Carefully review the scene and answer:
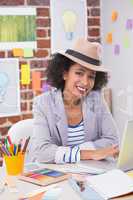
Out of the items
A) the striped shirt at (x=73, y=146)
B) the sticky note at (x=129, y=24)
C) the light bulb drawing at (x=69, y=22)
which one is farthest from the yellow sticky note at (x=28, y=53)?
the striped shirt at (x=73, y=146)

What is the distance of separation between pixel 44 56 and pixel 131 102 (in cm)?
81

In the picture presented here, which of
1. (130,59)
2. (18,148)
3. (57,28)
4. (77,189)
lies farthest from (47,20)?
(77,189)

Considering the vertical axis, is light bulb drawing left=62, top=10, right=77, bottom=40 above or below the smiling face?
above

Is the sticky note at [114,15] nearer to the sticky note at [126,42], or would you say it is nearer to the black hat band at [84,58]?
the sticky note at [126,42]

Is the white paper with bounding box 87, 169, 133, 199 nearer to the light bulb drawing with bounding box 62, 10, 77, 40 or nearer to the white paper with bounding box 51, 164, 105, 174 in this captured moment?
the white paper with bounding box 51, 164, 105, 174

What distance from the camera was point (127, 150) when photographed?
170cm

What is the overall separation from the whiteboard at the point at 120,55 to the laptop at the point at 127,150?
4.71ft

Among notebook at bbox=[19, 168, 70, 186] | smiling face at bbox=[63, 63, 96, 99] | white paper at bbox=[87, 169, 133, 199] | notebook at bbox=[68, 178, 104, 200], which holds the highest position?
smiling face at bbox=[63, 63, 96, 99]

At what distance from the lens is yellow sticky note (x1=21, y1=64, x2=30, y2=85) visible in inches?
126

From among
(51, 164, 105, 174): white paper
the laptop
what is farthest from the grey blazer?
the laptop

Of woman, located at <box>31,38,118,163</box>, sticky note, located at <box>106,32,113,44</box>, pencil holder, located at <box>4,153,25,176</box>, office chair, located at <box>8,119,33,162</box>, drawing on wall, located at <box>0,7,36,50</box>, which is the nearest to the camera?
pencil holder, located at <box>4,153,25,176</box>

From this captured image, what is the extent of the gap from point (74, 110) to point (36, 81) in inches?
41.4

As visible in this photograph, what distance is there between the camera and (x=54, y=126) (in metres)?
2.15

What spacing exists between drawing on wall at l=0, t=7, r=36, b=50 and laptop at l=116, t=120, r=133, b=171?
1.72m
